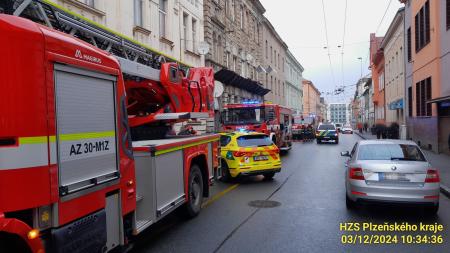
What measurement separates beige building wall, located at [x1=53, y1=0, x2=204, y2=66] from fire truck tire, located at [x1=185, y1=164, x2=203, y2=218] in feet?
19.6

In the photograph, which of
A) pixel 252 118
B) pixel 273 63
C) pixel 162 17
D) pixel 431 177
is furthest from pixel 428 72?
pixel 273 63

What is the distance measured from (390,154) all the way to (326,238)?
7.97 feet

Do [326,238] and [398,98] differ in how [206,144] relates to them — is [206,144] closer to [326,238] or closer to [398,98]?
[326,238]

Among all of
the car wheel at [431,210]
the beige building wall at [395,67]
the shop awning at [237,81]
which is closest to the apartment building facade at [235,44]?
the shop awning at [237,81]

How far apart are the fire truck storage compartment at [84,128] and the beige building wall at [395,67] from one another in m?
30.6

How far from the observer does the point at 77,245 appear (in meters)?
4.01

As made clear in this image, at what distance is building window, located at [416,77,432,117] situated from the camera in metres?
22.8

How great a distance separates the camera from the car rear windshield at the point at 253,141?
39.4 feet

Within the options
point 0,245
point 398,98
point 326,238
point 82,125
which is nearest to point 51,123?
point 82,125

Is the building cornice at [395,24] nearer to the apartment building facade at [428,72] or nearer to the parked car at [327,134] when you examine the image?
the apartment building facade at [428,72]

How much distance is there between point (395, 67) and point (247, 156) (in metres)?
30.5

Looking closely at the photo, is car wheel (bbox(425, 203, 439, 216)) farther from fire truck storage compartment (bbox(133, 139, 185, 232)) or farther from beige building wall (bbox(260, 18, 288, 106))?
beige building wall (bbox(260, 18, 288, 106))

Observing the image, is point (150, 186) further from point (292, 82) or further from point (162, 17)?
point (292, 82)

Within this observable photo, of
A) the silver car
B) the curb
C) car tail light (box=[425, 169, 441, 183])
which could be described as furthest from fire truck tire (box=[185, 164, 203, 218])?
the curb
